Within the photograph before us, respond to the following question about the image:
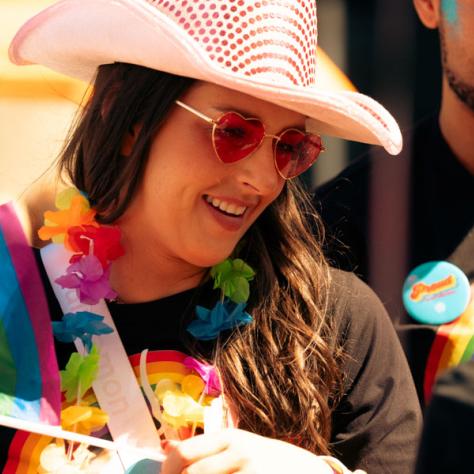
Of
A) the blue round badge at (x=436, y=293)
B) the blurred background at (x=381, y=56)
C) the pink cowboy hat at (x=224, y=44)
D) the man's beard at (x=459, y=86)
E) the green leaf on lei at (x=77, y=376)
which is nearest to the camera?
the pink cowboy hat at (x=224, y=44)

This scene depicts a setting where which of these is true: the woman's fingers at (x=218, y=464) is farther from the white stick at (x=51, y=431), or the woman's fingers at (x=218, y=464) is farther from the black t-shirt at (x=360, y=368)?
the black t-shirt at (x=360, y=368)

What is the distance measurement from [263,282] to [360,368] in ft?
0.94

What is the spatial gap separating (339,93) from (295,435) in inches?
27.9

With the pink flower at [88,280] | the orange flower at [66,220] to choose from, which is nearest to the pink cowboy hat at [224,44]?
the orange flower at [66,220]

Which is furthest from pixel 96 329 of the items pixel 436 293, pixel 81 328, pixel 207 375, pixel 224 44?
pixel 436 293

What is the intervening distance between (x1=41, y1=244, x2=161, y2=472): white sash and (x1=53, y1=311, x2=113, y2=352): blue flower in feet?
0.05

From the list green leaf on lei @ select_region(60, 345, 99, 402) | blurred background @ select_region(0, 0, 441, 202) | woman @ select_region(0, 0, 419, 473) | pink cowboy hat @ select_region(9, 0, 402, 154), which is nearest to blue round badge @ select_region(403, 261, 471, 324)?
woman @ select_region(0, 0, 419, 473)

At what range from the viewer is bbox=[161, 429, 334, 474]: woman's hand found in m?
1.80

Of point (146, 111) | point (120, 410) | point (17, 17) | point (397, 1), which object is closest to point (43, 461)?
point (120, 410)

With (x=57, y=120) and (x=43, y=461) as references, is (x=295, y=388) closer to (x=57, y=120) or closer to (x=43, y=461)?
(x=43, y=461)

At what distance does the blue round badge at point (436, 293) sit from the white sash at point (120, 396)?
2.92 ft

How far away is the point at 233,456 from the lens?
5.97ft

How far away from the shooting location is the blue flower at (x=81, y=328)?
2.14m

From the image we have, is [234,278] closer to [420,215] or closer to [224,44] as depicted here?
[224,44]
